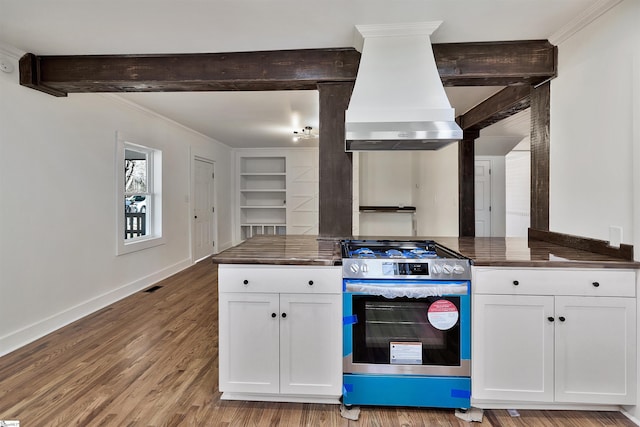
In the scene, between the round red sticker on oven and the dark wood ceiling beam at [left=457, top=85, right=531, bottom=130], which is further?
the dark wood ceiling beam at [left=457, top=85, right=531, bottom=130]

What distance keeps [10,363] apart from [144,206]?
245 centimetres

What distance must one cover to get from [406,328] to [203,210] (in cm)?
506

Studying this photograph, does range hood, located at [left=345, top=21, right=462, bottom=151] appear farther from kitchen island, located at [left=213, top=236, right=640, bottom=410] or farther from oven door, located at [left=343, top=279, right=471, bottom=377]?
oven door, located at [left=343, top=279, right=471, bottom=377]

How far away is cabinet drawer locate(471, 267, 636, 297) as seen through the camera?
1.73 meters

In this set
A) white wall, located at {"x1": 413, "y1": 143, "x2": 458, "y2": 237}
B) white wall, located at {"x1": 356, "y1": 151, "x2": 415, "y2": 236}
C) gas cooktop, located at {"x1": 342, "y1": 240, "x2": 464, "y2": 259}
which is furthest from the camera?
white wall, located at {"x1": 356, "y1": 151, "x2": 415, "y2": 236}

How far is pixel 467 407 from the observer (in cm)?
180

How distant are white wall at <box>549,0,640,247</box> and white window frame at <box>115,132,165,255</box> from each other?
4.27 meters

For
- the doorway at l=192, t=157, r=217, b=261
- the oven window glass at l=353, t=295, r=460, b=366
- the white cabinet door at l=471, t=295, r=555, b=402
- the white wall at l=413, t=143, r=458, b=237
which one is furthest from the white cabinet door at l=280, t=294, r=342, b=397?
the doorway at l=192, t=157, r=217, b=261

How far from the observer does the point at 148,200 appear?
4.49 meters

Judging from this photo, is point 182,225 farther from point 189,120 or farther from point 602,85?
point 602,85

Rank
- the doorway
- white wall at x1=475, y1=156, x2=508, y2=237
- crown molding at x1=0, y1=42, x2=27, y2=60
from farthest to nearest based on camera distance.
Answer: white wall at x1=475, y1=156, x2=508, y2=237, the doorway, crown molding at x1=0, y1=42, x2=27, y2=60

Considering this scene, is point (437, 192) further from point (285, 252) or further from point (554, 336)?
point (285, 252)

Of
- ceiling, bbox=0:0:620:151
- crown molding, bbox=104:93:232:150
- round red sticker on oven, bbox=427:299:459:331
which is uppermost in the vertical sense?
crown molding, bbox=104:93:232:150

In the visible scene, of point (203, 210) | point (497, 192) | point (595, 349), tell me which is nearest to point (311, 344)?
point (595, 349)
